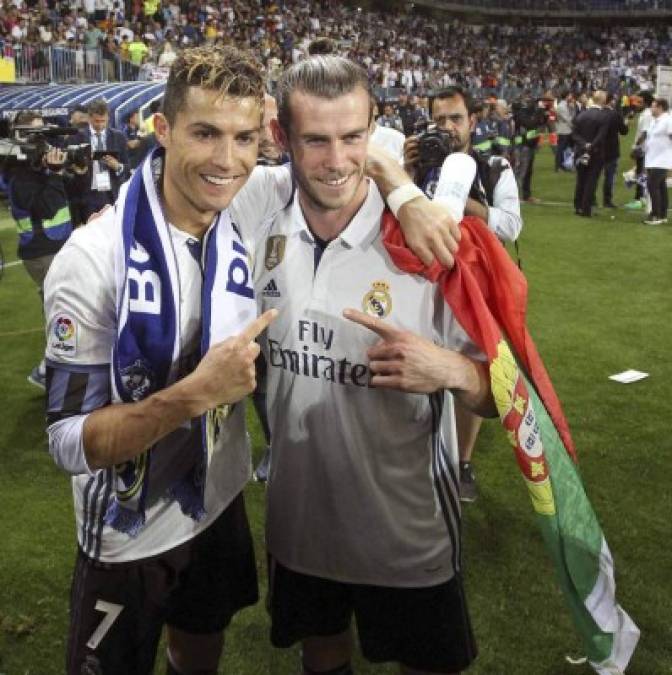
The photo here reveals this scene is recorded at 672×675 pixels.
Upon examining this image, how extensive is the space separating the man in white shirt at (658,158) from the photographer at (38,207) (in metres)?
8.17

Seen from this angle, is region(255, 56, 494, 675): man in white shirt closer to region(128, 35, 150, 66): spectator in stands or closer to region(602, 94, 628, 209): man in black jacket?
region(602, 94, 628, 209): man in black jacket

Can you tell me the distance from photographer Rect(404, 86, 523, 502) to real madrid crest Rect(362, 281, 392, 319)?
152cm

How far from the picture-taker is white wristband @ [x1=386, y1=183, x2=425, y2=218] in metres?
1.99

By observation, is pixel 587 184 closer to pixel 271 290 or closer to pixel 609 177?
pixel 609 177

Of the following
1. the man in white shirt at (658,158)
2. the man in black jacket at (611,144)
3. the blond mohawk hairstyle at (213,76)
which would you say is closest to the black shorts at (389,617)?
the blond mohawk hairstyle at (213,76)

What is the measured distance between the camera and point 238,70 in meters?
1.84

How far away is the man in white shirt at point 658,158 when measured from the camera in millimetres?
10867

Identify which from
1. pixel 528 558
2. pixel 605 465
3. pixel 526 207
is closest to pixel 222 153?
pixel 528 558

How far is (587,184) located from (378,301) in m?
11.1

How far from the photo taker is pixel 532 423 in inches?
77.5

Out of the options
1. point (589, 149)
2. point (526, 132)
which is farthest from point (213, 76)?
point (526, 132)

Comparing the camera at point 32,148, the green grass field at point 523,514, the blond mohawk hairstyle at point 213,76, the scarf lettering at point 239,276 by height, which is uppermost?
the blond mohawk hairstyle at point 213,76

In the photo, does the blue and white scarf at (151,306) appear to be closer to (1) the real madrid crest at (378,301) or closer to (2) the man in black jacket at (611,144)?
(1) the real madrid crest at (378,301)

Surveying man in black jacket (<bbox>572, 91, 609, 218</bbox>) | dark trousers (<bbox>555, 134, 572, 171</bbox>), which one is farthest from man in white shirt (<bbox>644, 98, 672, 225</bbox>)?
dark trousers (<bbox>555, 134, 572, 171</bbox>)
